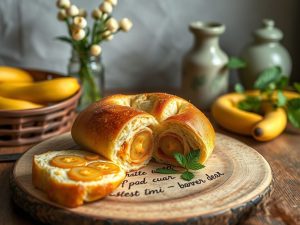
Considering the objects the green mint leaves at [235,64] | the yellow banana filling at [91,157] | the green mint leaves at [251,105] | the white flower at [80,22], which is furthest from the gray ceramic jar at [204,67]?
the yellow banana filling at [91,157]

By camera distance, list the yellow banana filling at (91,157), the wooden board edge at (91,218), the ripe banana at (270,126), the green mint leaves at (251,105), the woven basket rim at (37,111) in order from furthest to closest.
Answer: the green mint leaves at (251,105) < the ripe banana at (270,126) < the woven basket rim at (37,111) < the yellow banana filling at (91,157) < the wooden board edge at (91,218)

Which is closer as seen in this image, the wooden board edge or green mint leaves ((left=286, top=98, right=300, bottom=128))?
the wooden board edge

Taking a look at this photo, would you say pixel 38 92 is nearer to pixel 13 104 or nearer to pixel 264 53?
pixel 13 104

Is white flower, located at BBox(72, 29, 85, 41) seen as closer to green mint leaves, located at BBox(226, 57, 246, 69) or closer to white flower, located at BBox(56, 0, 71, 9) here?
white flower, located at BBox(56, 0, 71, 9)

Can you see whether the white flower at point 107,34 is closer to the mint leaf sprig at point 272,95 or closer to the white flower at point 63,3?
the white flower at point 63,3

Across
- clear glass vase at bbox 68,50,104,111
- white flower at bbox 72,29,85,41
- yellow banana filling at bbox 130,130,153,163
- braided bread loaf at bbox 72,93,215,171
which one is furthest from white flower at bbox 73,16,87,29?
yellow banana filling at bbox 130,130,153,163
